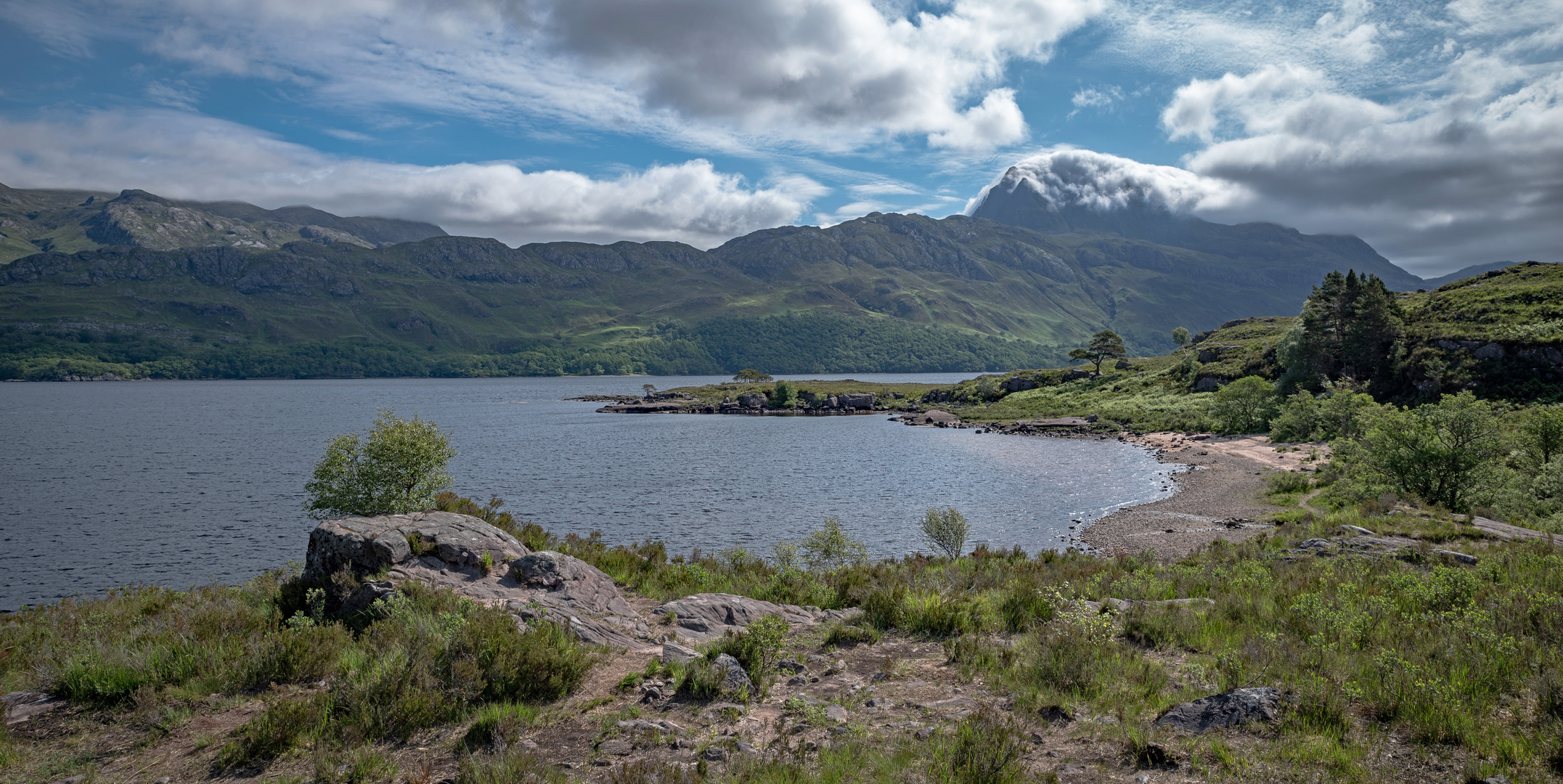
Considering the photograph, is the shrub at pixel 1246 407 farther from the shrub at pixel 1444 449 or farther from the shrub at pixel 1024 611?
the shrub at pixel 1024 611

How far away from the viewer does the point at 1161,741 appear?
321 inches

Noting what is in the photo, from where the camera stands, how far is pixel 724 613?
53.6 feet

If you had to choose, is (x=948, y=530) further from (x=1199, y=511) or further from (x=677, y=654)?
(x=677, y=654)

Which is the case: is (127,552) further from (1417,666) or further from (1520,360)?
(1520,360)

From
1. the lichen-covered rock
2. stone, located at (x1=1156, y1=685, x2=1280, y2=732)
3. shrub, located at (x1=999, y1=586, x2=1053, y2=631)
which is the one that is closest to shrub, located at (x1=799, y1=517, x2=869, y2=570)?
shrub, located at (x1=999, y1=586, x2=1053, y2=631)

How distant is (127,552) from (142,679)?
3965cm

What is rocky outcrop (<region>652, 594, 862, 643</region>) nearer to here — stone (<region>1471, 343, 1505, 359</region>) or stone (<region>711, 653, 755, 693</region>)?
stone (<region>711, 653, 755, 693</region>)

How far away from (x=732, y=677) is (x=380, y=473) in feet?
53.1

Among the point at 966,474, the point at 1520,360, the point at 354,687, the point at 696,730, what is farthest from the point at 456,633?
the point at 1520,360

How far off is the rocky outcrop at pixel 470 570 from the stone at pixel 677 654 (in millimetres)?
1671

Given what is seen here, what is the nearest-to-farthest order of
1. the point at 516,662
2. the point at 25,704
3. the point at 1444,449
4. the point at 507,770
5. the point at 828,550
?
1. the point at 507,770
2. the point at 25,704
3. the point at 516,662
4. the point at 1444,449
5. the point at 828,550

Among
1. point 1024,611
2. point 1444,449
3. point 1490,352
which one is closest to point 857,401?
point 1490,352

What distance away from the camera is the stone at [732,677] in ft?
34.7

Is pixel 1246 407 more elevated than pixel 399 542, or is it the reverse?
pixel 1246 407
